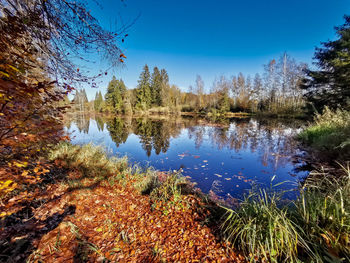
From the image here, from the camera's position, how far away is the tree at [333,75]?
36.7 feet

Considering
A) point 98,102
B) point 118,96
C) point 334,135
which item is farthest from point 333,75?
point 98,102

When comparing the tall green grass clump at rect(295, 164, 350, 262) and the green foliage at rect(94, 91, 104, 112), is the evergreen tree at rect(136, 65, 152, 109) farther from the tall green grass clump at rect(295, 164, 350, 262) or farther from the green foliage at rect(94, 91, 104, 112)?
the tall green grass clump at rect(295, 164, 350, 262)

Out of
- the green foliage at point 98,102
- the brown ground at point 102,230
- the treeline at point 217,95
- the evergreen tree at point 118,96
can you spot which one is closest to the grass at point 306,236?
the brown ground at point 102,230

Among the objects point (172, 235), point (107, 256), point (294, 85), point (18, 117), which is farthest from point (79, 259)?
point (294, 85)

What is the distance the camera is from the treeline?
2727cm

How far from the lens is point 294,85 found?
86.7 ft

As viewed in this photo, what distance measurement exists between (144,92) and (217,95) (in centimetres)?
2030

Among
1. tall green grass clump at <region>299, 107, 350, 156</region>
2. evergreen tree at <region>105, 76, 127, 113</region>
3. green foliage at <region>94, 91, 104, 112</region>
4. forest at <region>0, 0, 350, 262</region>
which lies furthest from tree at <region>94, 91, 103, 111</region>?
tall green grass clump at <region>299, 107, 350, 156</region>

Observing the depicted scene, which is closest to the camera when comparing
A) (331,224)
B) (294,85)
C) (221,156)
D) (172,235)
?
(331,224)

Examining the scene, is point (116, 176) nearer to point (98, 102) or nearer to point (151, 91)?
point (151, 91)

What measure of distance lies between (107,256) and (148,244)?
59cm

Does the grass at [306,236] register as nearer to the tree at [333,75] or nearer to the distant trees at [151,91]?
the tree at [333,75]

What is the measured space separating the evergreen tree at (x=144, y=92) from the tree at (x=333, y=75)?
31.7 metres

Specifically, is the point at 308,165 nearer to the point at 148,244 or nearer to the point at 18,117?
the point at 148,244
